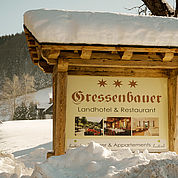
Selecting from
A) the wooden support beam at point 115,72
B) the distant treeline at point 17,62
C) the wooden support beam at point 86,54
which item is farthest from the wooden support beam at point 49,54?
the distant treeline at point 17,62

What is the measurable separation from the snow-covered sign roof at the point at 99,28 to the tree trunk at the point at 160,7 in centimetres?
434

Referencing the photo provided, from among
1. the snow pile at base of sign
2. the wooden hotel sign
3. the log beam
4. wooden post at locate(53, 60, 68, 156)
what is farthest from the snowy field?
the log beam

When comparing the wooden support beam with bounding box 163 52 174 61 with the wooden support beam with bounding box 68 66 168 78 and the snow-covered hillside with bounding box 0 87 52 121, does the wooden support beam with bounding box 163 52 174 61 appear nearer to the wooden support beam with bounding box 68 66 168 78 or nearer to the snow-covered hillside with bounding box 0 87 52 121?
the wooden support beam with bounding box 68 66 168 78

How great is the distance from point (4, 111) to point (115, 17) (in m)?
40.9

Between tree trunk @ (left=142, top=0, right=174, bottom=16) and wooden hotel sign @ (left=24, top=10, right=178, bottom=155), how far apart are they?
12.4 feet

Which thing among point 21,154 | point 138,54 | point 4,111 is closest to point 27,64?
point 4,111

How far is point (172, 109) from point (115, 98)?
0.98m

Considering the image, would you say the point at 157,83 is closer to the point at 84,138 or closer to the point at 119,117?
the point at 119,117

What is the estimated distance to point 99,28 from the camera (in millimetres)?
3332

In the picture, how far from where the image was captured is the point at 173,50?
3684mm

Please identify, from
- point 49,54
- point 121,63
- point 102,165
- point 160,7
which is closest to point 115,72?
point 121,63

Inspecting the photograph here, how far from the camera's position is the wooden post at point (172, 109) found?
4188mm

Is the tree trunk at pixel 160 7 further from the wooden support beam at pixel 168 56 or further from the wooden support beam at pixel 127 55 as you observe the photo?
the wooden support beam at pixel 127 55

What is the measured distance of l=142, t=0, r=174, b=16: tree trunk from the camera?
748 centimetres
